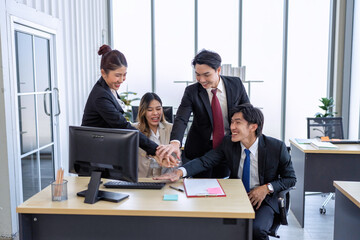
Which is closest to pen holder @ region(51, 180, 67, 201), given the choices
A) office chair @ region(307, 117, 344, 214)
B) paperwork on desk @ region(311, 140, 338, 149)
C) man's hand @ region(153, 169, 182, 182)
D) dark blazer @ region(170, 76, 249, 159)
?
man's hand @ region(153, 169, 182, 182)

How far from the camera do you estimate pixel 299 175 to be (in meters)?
3.60

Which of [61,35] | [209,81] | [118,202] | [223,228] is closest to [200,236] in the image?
[223,228]

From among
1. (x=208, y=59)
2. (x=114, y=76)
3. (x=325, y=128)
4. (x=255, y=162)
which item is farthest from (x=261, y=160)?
(x=325, y=128)

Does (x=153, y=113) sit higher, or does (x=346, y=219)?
(x=153, y=113)

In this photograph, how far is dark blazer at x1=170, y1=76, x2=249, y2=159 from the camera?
2566 millimetres

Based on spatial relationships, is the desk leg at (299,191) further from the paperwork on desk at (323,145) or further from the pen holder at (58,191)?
the pen holder at (58,191)

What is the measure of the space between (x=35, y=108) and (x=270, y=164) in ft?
8.31

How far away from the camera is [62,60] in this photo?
→ 14.0 ft

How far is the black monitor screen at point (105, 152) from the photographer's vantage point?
1.85 m

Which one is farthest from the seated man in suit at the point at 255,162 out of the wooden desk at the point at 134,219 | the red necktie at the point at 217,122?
the wooden desk at the point at 134,219

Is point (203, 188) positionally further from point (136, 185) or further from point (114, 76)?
point (114, 76)

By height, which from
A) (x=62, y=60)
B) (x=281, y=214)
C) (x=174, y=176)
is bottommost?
(x=281, y=214)

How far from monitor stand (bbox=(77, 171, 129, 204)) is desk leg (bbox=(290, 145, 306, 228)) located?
85.7 inches

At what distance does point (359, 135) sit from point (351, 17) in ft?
6.71
